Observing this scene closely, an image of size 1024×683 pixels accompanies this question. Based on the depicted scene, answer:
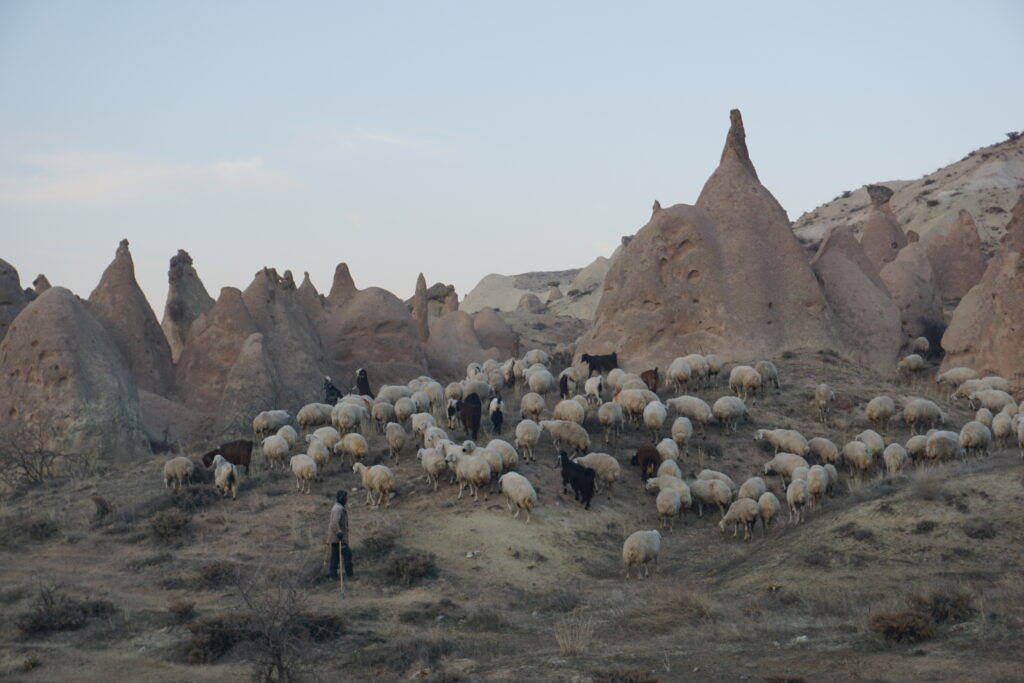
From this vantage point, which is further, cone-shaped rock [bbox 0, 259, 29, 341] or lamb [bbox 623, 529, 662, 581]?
cone-shaped rock [bbox 0, 259, 29, 341]

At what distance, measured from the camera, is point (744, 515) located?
18219 mm

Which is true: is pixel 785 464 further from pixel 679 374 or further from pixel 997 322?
pixel 997 322

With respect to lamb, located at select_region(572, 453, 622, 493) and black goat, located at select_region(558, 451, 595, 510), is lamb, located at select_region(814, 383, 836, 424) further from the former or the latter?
black goat, located at select_region(558, 451, 595, 510)

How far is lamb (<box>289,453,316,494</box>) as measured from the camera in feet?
66.6

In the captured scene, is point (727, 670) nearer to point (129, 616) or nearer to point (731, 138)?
point (129, 616)

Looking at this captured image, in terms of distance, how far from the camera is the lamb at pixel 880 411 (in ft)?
82.3

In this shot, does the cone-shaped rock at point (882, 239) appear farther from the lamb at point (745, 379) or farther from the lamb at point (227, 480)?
the lamb at point (227, 480)

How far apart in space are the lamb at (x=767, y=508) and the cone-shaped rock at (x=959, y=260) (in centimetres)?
2900

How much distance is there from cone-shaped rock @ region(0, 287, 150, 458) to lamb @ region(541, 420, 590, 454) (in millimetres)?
11058

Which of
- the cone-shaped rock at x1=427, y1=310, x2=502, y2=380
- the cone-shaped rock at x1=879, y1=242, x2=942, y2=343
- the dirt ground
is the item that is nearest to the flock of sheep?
the dirt ground

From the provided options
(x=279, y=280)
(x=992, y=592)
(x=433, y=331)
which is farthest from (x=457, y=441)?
(x=433, y=331)

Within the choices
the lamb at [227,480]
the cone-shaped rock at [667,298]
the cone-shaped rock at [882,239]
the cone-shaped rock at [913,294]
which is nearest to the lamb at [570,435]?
the lamb at [227,480]

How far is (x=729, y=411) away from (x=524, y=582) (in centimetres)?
974

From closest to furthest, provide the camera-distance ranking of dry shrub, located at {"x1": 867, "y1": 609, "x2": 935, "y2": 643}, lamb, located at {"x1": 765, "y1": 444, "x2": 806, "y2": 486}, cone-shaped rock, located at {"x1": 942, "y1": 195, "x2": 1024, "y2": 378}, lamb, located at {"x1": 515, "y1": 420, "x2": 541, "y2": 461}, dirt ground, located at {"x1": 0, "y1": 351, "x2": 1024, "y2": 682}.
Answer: dry shrub, located at {"x1": 867, "y1": 609, "x2": 935, "y2": 643} < dirt ground, located at {"x1": 0, "y1": 351, "x2": 1024, "y2": 682} < lamb, located at {"x1": 765, "y1": 444, "x2": 806, "y2": 486} < lamb, located at {"x1": 515, "y1": 420, "x2": 541, "y2": 461} < cone-shaped rock, located at {"x1": 942, "y1": 195, "x2": 1024, "y2": 378}
